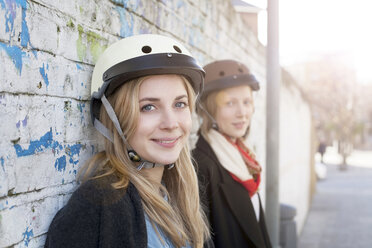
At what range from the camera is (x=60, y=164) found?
1762mm

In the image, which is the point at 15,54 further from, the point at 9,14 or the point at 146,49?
the point at 146,49

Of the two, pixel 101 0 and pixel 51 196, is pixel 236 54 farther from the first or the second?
pixel 51 196

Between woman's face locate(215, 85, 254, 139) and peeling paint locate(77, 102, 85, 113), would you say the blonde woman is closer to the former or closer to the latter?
peeling paint locate(77, 102, 85, 113)

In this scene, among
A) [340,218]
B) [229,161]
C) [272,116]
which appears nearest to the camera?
[229,161]

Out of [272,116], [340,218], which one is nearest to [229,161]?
[272,116]

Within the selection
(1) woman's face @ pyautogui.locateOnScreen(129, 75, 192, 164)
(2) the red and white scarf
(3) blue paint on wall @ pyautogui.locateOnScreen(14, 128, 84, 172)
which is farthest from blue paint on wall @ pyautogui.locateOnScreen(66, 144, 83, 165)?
(2) the red and white scarf

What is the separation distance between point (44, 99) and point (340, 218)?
10269mm

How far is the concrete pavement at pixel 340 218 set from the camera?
853 cm

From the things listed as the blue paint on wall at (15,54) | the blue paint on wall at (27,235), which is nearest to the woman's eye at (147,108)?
the blue paint on wall at (15,54)

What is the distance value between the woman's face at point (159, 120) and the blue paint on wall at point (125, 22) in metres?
0.54

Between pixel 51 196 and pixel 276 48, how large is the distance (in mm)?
2236

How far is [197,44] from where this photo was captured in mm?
3557

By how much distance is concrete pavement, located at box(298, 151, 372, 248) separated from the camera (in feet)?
28.0

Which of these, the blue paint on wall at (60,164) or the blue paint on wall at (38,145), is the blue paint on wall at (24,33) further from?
the blue paint on wall at (60,164)
